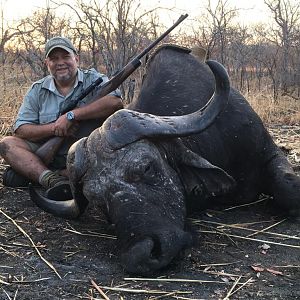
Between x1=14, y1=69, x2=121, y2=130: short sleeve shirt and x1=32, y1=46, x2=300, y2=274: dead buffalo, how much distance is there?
4.15 feet

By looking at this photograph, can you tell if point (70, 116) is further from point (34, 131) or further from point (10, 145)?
point (10, 145)

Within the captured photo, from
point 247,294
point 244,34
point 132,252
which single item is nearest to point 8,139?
point 132,252

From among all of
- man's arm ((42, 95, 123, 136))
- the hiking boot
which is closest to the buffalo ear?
man's arm ((42, 95, 123, 136))

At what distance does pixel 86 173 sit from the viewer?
137 inches

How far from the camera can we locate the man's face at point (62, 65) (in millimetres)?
5773

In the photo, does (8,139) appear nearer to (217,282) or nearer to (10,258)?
(10,258)

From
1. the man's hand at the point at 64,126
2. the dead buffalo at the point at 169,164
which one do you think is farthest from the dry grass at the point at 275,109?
the dead buffalo at the point at 169,164

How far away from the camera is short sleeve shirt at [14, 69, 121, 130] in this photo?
5.68 metres

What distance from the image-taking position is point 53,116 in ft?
18.6

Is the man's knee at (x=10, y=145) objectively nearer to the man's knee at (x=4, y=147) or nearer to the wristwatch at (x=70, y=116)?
the man's knee at (x=4, y=147)

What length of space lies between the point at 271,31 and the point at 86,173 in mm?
17720

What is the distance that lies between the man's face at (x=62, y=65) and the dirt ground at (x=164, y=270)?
1.71 m

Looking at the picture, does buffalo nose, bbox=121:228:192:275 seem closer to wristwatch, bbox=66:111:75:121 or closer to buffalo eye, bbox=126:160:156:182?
buffalo eye, bbox=126:160:156:182

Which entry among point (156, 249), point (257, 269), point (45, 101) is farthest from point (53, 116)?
point (257, 269)
